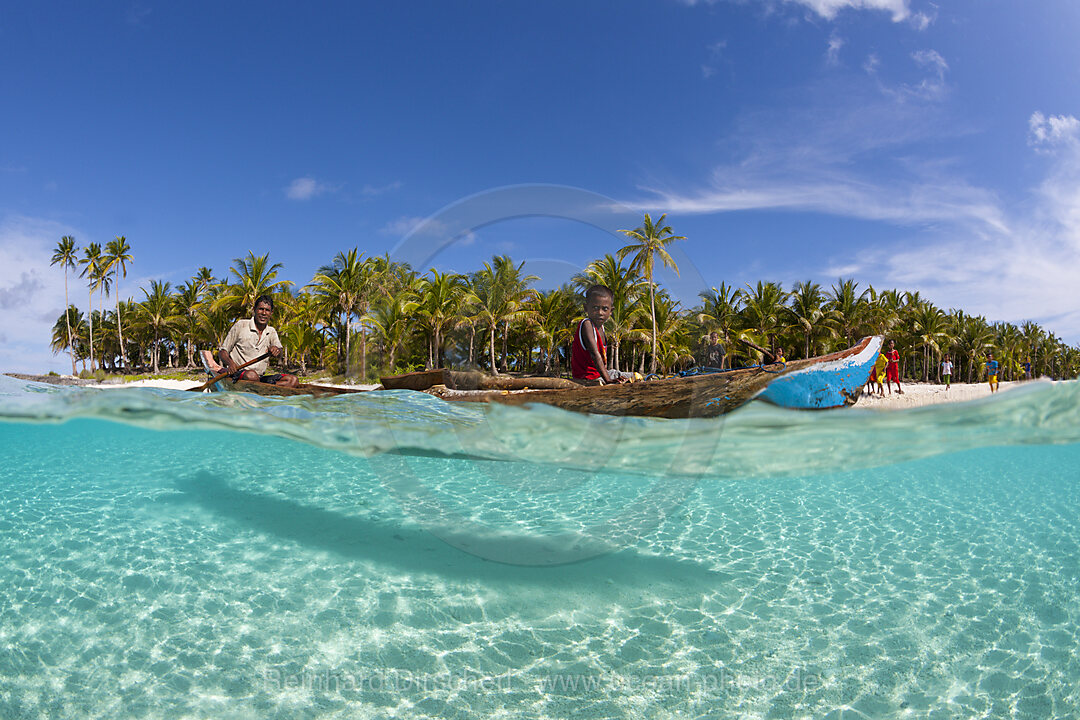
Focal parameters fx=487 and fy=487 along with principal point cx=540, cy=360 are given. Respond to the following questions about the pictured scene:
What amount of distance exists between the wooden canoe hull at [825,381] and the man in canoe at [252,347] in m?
7.06

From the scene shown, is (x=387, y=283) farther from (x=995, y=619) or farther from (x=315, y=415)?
(x=995, y=619)

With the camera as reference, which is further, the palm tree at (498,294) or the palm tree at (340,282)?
the palm tree at (340,282)

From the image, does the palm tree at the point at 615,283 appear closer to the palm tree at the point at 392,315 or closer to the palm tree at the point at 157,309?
the palm tree at the point at 392,315

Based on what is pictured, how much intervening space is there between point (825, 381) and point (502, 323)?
5774 mm

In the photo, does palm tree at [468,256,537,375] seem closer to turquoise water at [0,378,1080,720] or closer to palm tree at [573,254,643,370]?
palm tree at [573,254,643,370]

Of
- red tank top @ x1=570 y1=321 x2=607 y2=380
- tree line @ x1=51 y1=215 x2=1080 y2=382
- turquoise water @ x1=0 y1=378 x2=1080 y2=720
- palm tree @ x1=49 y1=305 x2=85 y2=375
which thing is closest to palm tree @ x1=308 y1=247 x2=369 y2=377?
tree line @ x1=51 y1=215 x2=1080 y2=382

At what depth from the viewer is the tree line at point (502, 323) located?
548cm

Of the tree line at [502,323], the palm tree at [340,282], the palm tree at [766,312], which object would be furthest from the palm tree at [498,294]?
the palm tree at [766,312]

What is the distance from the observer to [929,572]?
5434 mm

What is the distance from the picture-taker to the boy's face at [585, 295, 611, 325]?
479cm

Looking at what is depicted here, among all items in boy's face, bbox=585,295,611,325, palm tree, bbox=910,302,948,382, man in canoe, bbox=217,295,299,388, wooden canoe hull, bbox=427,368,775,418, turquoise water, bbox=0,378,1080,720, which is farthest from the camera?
palm tree, bbox=910,302,948,382

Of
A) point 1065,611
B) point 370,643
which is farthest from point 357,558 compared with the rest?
point 1065,611

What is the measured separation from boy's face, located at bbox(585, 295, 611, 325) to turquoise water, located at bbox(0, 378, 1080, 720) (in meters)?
1.74

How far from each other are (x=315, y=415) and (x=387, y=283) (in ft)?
10.5
